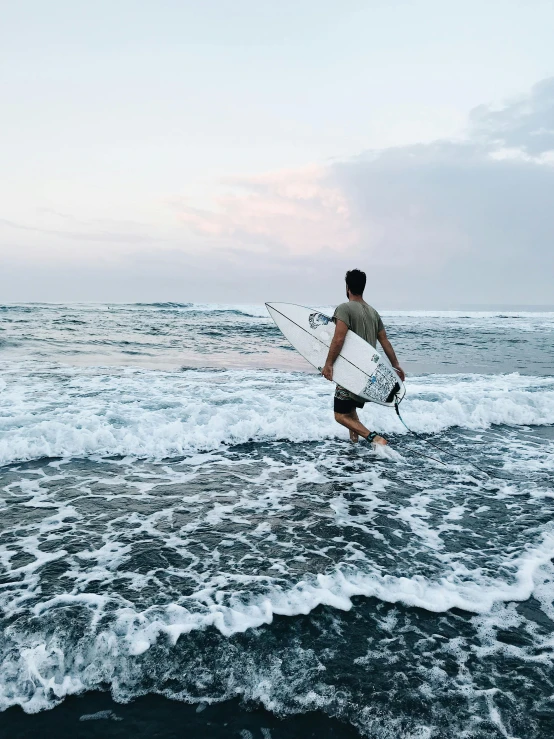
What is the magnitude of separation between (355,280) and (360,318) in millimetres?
452

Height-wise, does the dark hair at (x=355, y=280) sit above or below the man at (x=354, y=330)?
above

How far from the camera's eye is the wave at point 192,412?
5773 mm

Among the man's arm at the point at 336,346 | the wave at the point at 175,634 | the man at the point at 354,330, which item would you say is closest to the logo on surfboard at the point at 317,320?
the man at the point at 354,330

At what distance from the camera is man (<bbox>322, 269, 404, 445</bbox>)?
5336 millimetres

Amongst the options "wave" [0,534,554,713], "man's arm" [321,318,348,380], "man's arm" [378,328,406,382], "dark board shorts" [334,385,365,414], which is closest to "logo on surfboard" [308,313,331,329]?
"man's arm" [378,328,406,382]

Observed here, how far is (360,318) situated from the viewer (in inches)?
216

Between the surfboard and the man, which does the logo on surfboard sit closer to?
the surfboard

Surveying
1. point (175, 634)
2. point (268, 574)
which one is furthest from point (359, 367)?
point (175, 634)

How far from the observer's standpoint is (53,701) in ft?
6.69

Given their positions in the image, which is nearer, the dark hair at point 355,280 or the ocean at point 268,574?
the ocean at point 268,574

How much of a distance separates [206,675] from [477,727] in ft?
3.92

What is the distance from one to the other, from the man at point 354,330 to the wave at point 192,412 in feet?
3.44

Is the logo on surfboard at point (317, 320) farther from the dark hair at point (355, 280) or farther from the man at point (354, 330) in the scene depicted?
the dark hair at point (355, 280)

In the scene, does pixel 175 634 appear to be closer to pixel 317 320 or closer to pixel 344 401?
pixel 344 401
